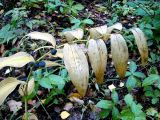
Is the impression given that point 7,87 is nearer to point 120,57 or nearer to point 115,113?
point 120,57

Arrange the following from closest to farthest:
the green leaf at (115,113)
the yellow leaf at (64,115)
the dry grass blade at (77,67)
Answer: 1. the dry grass blade at (77,67)
2. the green leaf at (115,113)
3. the yellow leaf at (64,115)

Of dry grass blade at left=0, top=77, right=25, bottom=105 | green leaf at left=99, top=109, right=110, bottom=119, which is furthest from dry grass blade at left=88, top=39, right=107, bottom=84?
green leaf at left=99, top=109, right=110, bottom=119

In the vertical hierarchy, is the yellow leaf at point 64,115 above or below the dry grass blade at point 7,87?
below

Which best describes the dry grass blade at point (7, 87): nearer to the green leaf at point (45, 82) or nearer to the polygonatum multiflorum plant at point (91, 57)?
the polygonatum multiflorum plant at point (91, 57)

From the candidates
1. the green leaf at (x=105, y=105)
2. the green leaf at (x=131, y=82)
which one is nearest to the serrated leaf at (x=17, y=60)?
the green leaf at (x=105, y=105)

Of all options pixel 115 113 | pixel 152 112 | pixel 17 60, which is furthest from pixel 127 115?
pixel 17 60

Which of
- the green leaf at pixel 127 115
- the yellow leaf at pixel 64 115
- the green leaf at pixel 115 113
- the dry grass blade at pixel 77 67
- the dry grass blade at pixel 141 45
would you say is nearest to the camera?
the dry grass blade at pixel 77 67
